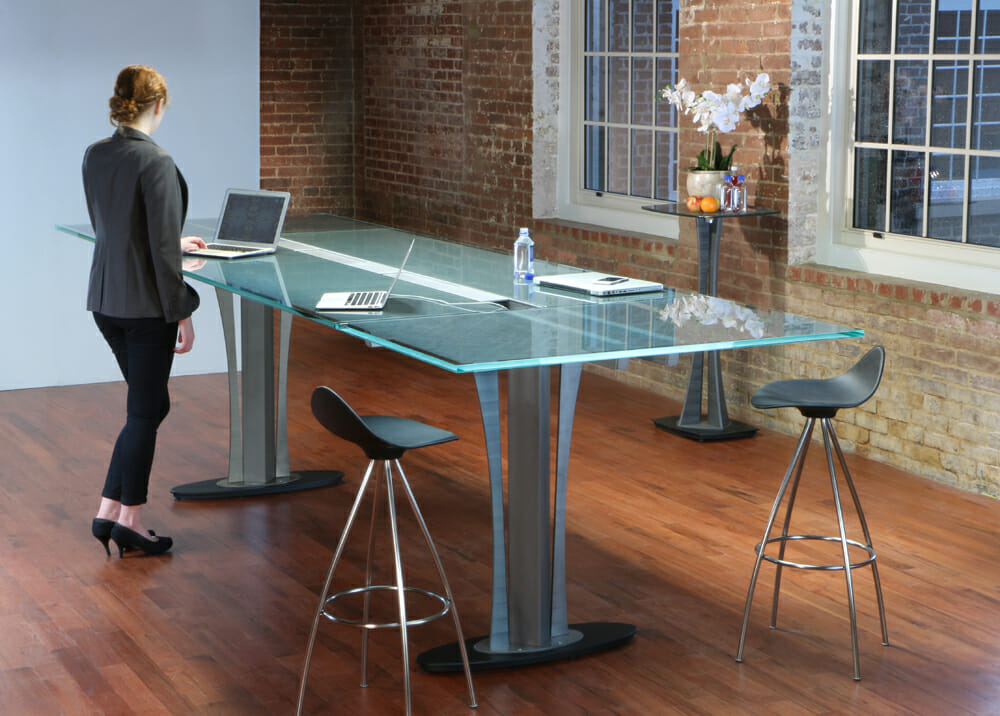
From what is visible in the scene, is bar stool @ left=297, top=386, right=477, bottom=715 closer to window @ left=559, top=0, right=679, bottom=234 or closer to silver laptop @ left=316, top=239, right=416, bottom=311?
silver laptop @ left=316, top=239, right=416, bottom=311

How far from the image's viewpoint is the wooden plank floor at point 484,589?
3.58 meters

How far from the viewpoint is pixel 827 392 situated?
12.5 ft

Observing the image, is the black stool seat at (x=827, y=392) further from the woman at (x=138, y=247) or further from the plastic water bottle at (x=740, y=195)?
the plastic water bottle at (x=740, y=195)

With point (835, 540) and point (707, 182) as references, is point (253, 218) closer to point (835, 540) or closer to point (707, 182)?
point (707, 182)

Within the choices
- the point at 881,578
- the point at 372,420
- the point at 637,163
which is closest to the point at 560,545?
the point at 372,420

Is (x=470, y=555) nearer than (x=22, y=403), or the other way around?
(x=470, y=555)

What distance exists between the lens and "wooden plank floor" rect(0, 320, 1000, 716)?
358 cm

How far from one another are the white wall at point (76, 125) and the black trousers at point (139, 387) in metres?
2.91

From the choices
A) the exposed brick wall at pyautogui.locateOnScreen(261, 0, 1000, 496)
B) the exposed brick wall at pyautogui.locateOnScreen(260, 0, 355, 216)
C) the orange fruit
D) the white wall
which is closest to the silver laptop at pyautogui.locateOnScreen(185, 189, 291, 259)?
the orange fruit

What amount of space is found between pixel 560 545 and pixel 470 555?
3.25 feet

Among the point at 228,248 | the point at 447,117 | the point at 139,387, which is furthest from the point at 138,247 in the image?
the point at 447,117

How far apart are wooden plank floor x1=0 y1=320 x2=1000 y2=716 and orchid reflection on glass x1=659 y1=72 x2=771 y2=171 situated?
51.5 inches

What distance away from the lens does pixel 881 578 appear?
4453mm

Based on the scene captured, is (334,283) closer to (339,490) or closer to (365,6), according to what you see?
(339,490)
